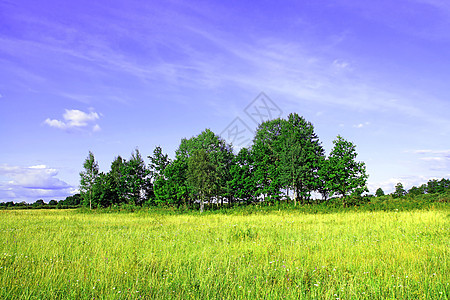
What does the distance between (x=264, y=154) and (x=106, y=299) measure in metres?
44.5

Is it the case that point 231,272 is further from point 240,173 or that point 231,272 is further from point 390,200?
point 240,173

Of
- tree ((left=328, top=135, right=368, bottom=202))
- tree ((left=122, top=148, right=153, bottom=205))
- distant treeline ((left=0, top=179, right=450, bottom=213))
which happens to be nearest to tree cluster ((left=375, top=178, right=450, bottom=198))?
distant treeline ((left=0, top=179, right=450, bottom=213))

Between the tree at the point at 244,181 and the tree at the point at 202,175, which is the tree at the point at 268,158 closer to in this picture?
the tree at the point at 244,181

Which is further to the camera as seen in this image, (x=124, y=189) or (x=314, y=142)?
(x=124, y=189)

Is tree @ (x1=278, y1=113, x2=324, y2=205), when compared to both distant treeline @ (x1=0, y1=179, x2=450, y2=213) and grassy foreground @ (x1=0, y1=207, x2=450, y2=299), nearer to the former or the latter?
distant treeline @ (x1=0, y1=179, x2=450, y2=213)

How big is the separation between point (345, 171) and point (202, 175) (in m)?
20.9

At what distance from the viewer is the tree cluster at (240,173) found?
39.0m

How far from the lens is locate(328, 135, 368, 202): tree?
37438 mm

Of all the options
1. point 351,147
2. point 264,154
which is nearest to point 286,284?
point 351,147

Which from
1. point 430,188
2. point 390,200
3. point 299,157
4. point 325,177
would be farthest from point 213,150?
point 430,188

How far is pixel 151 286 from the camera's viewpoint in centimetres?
483

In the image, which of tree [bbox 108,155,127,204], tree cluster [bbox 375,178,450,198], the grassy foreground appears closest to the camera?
the grassy foreground

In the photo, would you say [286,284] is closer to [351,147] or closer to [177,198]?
[351,147]

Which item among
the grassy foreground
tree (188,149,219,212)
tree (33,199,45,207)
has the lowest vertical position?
tree (33,199,45,207)
